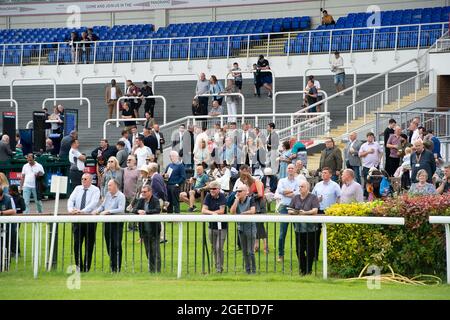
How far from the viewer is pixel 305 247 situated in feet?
53.2

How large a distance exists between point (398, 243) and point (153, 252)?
361cm

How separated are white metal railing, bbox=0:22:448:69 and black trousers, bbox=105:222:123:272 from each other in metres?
19.8

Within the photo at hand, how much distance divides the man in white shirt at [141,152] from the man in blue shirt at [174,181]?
1.74 m

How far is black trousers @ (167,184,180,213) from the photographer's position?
23422mm

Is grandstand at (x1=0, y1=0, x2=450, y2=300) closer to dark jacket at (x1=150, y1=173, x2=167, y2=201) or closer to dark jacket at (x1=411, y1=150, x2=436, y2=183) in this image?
dark jacket at (x1=150, y1=173, x2=167, y2=201)

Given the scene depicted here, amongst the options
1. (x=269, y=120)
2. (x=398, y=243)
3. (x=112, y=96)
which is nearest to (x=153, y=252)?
(x=398, y=243)

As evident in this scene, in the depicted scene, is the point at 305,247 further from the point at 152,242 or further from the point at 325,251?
the point at 152,242

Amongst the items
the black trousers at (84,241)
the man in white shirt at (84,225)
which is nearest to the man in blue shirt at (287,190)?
the man in white shirt at (84,225)

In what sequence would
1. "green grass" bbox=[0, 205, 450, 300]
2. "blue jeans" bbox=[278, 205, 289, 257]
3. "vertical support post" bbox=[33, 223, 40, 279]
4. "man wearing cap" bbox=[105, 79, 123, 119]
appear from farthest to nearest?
"man wearing cap" bbox=[105, 79, 123, 119] < "blue jeans" bbox=[278, 205, 289, 257] < "vertical support post" bbox=[33, 223, 40, 279] < "green grass" bbox=[0, 205, 450, 300]

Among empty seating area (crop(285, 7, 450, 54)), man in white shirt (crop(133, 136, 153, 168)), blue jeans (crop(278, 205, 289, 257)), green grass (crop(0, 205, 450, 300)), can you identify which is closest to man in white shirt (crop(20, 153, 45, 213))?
man in white shirt (crop(133, 136, 153, 168))
